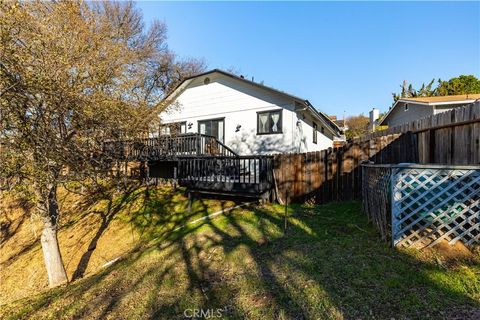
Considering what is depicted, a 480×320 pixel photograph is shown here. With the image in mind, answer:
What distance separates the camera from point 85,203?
11727 millimetres

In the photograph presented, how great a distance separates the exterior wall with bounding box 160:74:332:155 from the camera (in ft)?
41.8

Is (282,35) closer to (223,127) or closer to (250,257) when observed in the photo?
(223,127)

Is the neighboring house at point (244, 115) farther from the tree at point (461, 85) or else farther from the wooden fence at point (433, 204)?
the tree at point (461, 85)

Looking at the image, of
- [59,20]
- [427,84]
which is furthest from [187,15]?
[427,84]

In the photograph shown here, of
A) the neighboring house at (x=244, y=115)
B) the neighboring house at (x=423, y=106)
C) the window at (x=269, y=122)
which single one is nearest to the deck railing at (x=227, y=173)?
the neighboring house at (x=244, y=115)

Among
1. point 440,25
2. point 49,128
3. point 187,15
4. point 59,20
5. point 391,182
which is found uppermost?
point 187,15

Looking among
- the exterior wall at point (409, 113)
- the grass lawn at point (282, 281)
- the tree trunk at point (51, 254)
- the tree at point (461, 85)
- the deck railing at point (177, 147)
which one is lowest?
the tree trunk at point (51, 254)

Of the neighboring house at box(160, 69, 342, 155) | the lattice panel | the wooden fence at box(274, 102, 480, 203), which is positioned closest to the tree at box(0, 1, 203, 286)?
the neighboring house at box(160, 69, 342, 155)

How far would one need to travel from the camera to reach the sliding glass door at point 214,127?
14672 mm

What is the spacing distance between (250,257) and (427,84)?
33.3 meters

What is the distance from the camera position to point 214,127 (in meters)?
14.9

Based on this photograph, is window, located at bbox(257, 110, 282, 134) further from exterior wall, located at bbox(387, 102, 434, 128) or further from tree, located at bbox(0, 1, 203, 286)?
exterior wall, located at bbox(387, 102, 434, 128)

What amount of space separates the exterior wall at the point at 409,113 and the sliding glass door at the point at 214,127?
40.2ft

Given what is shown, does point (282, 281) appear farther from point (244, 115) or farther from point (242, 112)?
point (242, 112)
